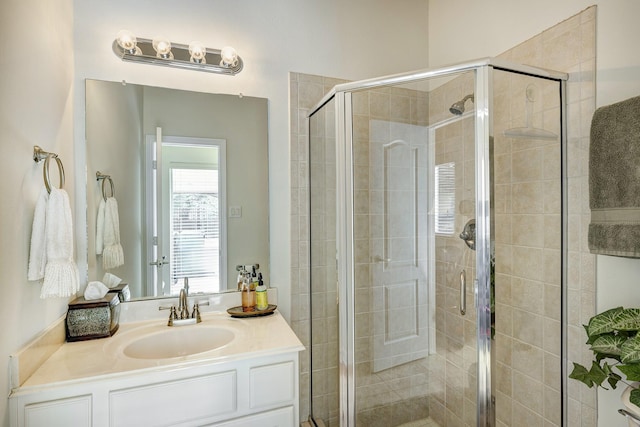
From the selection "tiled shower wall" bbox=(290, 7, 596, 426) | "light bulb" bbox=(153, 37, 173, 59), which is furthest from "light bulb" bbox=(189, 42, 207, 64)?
"tiled shower wall" bbox=(290, 7, 596, 426)

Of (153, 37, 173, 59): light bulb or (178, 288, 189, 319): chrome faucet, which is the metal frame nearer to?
(178, 288, 189, 319): chrome faucet

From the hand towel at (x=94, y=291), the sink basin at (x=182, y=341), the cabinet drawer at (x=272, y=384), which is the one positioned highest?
the hand towel at (x=94, y=291)

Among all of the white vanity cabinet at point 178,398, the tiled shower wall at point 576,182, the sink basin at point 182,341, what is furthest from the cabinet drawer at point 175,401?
the tiled shower wall at point 576,182

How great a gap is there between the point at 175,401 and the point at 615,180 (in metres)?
1.66

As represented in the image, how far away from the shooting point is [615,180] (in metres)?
1.10

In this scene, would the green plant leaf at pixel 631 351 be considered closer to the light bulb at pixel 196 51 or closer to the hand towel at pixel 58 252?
the hand towel at pixel 58 252

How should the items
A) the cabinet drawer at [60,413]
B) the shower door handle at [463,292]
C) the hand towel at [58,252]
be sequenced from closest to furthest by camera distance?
the cabinet drawer at [60,413]
the hand towel at [58,252]
the shower door handle at [463,292]

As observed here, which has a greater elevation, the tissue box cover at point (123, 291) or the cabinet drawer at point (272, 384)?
the tissue box cover at point (123, 291)

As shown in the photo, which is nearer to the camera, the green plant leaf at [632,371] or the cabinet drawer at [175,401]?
the green plant leaf at [632,371]

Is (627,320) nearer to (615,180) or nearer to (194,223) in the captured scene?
(615,180)

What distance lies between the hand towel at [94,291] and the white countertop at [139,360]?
0.59 ft

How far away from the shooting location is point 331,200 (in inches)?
64.4

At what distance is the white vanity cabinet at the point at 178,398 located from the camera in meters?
1.03

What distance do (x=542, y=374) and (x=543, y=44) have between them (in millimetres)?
1420
